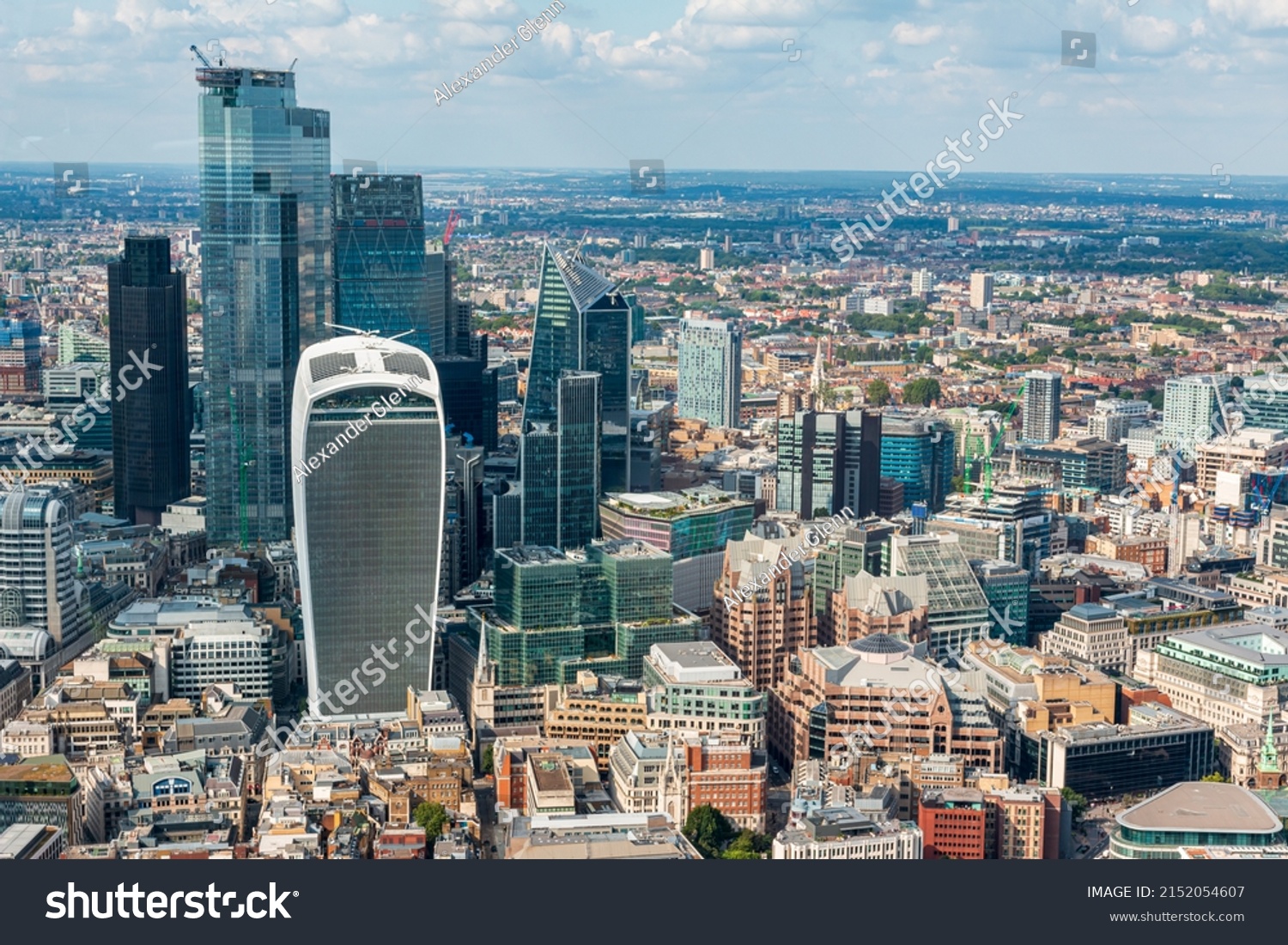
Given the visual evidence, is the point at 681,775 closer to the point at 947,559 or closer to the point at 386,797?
the point at 386,797

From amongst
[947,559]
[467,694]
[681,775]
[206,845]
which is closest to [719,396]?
[947,559]

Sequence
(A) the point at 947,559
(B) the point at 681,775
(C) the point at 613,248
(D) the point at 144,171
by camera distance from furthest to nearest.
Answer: (C) the point at 613,248 < (D) the point at 144,171 < (A) the point at 947,559 < (B) the point at 681,775

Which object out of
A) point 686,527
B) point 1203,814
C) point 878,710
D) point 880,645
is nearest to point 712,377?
point 686,527

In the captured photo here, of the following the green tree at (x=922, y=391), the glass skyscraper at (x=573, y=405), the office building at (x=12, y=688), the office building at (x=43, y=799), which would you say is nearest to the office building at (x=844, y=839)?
the office building at (x=43, y=799)

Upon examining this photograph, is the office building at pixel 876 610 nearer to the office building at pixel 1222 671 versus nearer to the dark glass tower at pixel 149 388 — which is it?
the office building at pixel 1222 671

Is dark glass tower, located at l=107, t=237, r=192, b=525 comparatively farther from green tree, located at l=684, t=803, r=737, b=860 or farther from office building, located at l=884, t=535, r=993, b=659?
green tree, located at l=684, t=803, r=737, b=860

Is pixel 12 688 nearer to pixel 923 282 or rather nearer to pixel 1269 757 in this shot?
pixel 1269 757
